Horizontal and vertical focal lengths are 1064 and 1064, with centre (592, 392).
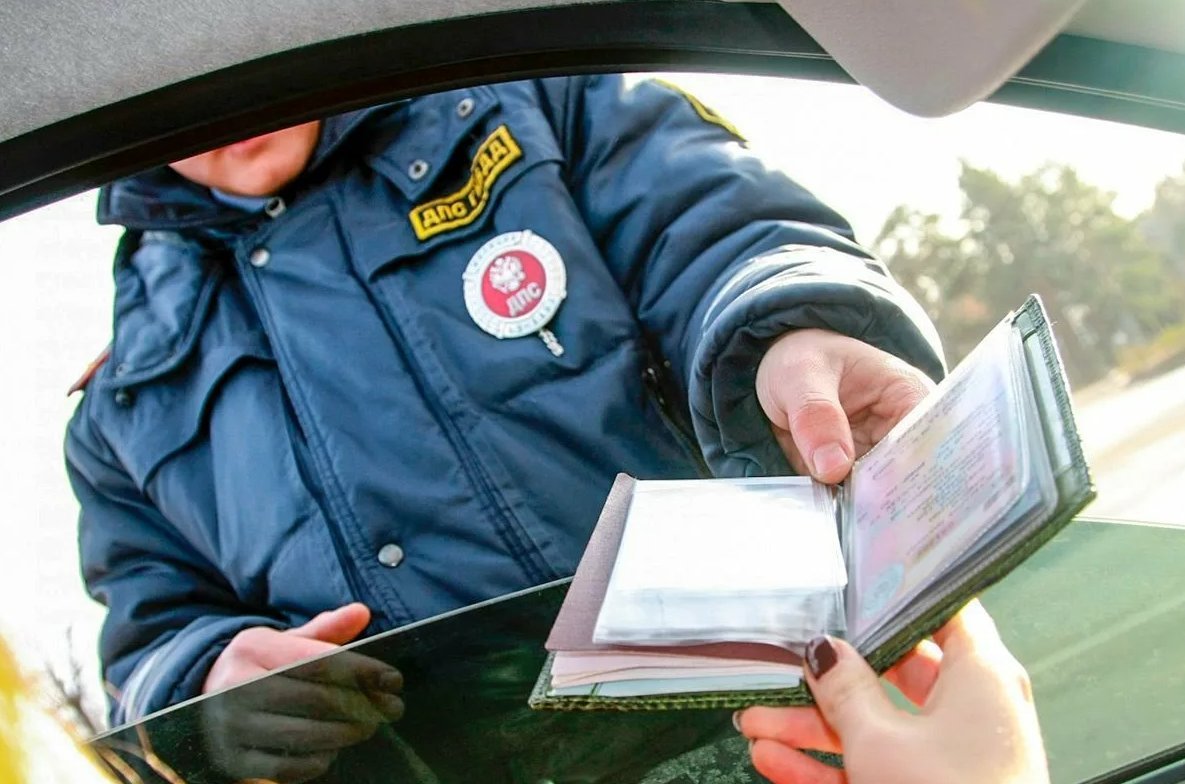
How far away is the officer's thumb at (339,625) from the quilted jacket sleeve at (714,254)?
369 mm

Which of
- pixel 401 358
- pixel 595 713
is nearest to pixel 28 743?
pixel 595 713

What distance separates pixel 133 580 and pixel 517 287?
56 centimetres

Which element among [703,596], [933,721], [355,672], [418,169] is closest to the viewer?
[933,721]

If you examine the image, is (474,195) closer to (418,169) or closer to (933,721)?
(418,169)

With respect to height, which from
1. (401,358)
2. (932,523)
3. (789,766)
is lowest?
(789,766)

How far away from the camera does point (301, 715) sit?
83 centimetres

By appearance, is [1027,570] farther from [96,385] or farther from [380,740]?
[96,385]

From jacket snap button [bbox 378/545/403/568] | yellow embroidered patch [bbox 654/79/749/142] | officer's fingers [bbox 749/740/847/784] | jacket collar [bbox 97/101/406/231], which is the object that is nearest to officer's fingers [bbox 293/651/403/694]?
jacket snap button [bbox 378/545/403/568]

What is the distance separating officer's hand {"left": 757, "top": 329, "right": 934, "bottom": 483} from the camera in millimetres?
812

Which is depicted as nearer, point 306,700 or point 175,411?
point 306,700

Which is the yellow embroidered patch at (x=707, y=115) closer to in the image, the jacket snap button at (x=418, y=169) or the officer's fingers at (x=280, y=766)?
the jacket snap button at (x=418, y=169)

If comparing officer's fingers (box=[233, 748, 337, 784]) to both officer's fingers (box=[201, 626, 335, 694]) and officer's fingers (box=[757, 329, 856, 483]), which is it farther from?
officer's fingers (box=[757, 329, 856, 483])

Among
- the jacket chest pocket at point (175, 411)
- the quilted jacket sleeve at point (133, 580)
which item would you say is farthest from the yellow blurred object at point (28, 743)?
the jacket chest pocket at point (175, 411)

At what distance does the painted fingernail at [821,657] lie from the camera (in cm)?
55
